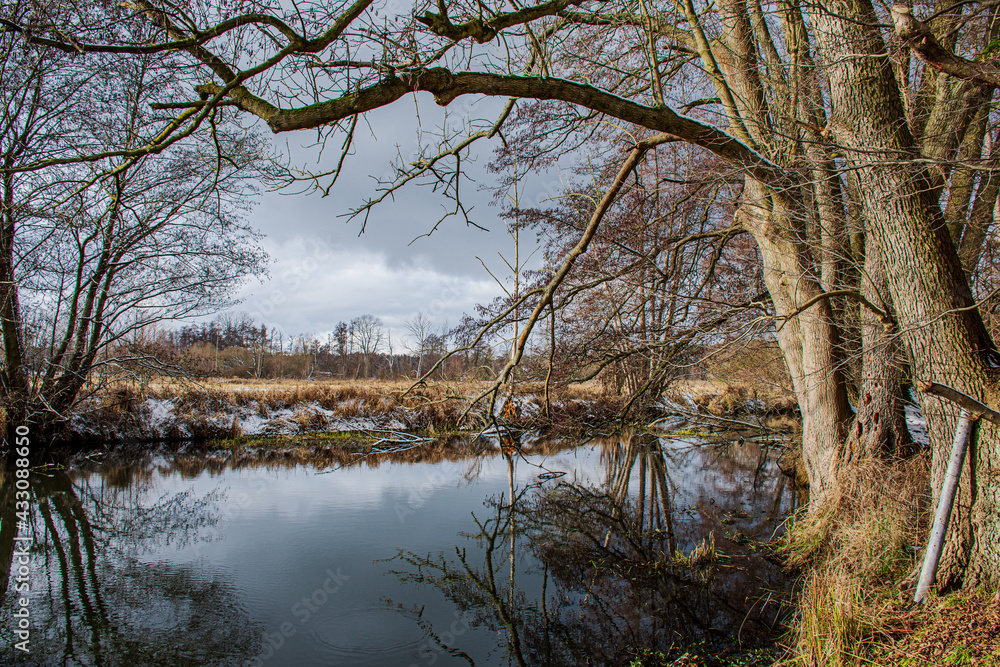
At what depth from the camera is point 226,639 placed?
388 centimetres

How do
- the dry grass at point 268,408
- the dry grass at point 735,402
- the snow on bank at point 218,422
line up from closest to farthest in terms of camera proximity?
the dry grass at point 268,408
the snow on bank at point 218,422
the dry grass at point 735,402

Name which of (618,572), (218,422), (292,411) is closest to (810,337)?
(618,572)

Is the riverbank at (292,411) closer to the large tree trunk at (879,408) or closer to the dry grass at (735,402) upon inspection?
the dry grass at (735,402)

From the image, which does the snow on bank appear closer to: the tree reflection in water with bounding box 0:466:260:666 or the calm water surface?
the calm water surface

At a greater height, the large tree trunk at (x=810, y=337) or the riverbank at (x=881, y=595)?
the large tree trunk at (x=810, y=337)

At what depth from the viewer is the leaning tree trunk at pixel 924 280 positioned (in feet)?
10.3

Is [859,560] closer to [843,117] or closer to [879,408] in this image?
[879,408]

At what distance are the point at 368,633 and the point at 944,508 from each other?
3.99m

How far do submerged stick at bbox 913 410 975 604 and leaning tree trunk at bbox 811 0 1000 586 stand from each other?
0.11 meters

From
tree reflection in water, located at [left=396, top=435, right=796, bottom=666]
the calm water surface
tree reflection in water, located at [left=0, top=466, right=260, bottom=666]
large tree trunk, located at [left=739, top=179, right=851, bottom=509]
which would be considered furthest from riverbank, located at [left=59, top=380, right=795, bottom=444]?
large tree trunk, located at [left=739, top=179, right=851, bottom=509]

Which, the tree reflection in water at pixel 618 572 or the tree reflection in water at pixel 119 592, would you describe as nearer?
the tree reflection in water at pixel 119 592

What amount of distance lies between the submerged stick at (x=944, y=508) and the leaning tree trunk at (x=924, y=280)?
11 centimetres

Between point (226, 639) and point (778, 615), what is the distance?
168 inches

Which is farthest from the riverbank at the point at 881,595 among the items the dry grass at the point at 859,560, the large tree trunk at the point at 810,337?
the large tree trunk at the point at 810,337
